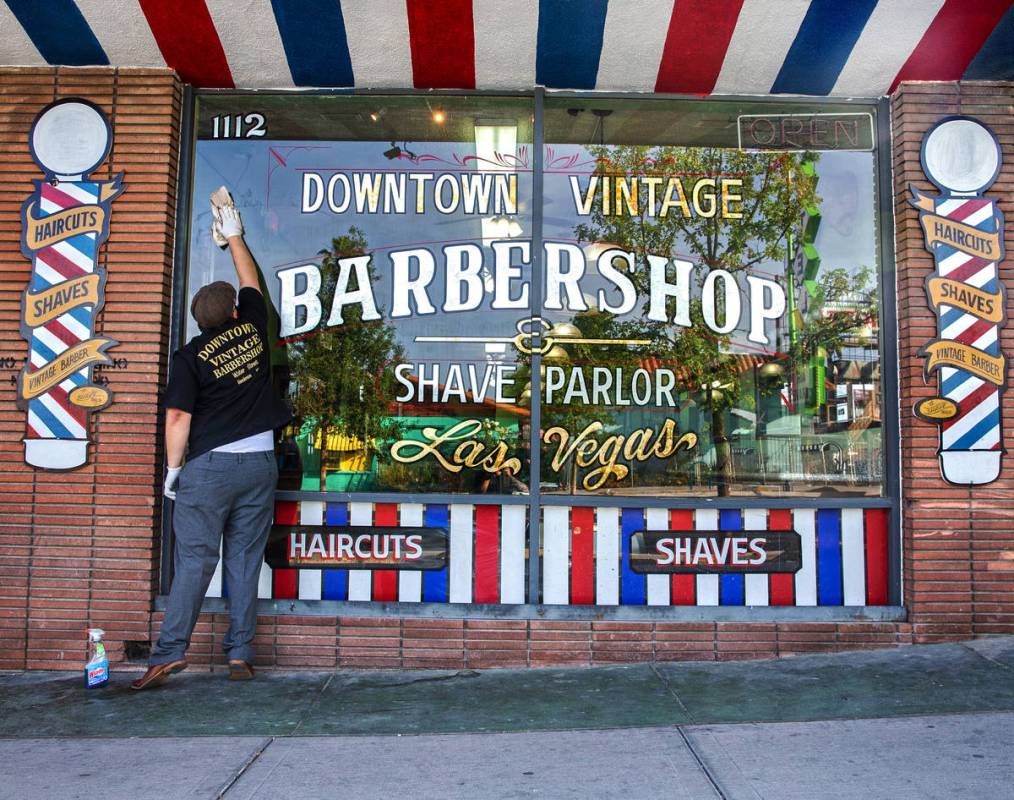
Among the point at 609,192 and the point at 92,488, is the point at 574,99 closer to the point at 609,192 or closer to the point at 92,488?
the point at 609,192

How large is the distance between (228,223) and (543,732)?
11.7ft

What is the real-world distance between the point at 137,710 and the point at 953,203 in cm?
553

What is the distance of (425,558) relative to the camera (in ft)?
17.1

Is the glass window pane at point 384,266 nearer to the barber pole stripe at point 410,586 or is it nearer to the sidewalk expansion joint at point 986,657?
the barber pole stripe at point 410,586

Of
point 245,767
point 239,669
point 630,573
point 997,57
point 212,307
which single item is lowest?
point 245,767

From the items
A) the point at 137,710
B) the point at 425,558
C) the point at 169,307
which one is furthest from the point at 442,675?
the point at 169,307

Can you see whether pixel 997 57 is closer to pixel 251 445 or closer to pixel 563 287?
pixel 563 287

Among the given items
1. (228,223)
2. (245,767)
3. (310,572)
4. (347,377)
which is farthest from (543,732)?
(228,223)

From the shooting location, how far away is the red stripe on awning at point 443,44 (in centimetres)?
475

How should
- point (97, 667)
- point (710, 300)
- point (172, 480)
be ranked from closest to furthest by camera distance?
point (97, 667)
point (172, 480)
point (710, 300)

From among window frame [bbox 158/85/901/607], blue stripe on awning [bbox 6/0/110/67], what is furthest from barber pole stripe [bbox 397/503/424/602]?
blue stripe on awning [bbox 6/0/110/67]

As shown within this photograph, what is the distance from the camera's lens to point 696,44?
16.4 feet

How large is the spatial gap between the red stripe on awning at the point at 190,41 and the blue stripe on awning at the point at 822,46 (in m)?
3.28

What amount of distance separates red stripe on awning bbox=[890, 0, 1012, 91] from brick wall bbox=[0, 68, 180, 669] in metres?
4.69
